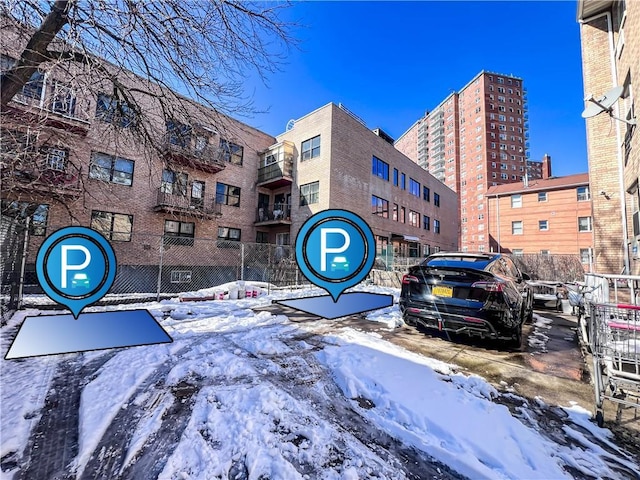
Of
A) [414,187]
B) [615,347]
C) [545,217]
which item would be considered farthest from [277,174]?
[545,217]

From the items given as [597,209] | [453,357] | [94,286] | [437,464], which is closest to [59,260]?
[94,286]

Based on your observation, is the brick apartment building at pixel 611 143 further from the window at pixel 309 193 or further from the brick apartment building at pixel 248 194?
the window at pixel 309 193

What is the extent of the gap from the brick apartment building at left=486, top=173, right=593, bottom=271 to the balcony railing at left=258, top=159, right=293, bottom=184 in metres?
24.2

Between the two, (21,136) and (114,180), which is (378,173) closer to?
(114,180)

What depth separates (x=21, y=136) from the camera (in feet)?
11.4

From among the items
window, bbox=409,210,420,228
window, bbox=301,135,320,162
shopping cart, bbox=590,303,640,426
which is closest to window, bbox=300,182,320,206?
window, bbox=301,135,320,162

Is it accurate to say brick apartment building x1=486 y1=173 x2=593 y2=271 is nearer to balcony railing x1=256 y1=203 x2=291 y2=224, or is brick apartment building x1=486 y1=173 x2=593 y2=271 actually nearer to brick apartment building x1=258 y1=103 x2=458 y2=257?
brick apartment building x1=258 y1=103 x2=458 y2=257

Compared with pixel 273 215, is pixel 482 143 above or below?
above

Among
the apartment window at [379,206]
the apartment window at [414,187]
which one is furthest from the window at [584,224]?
the apartment window at [379,206]

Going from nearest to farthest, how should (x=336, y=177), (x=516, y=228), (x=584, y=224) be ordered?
(x=336, y=177) < (x=584, y=224) < (x=516, y=228)

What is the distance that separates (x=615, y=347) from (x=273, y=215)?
17.3 metres

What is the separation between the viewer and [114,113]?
443cm

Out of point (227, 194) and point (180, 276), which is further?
point (227, 194)

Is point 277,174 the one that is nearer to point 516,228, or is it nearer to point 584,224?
point 516,228
